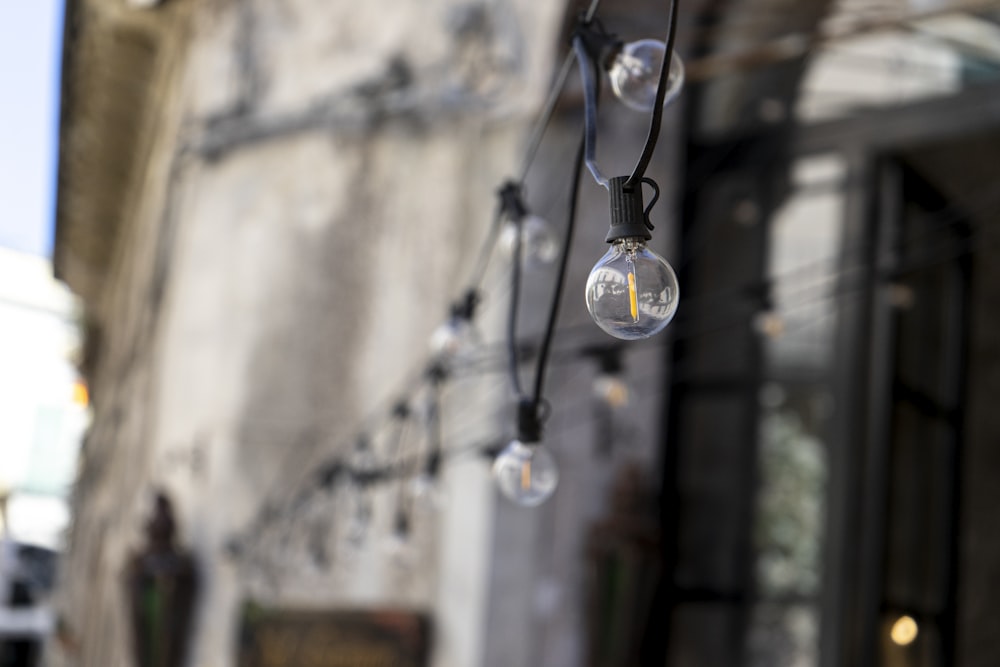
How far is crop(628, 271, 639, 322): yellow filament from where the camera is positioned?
141 centimetres

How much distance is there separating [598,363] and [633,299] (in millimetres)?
3220

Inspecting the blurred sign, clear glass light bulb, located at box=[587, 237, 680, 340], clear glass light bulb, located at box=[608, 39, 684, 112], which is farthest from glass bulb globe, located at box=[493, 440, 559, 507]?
the blurred sign

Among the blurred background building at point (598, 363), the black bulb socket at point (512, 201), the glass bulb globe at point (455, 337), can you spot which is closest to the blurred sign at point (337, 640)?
the blurred background building at point (598, 363)

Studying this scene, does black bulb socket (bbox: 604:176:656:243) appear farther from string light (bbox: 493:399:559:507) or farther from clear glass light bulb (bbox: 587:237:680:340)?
string light (bbox: 493:399:559:507)

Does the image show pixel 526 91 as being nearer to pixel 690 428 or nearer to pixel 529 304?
pixel 529 304

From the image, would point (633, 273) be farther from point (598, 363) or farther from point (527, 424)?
point (598, 363)

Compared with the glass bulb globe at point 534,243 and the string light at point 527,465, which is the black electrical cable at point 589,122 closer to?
the string light at point 527,465

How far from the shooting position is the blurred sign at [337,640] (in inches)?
202

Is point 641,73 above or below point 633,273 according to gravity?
above

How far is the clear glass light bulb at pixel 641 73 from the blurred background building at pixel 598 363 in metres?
2.54

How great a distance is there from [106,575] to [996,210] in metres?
5.85

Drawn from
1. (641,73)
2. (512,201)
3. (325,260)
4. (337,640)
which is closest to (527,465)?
(512,201)

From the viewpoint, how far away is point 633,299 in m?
1.41

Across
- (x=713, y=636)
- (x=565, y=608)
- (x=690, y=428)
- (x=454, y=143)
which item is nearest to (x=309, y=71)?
(x=454, y=143)
